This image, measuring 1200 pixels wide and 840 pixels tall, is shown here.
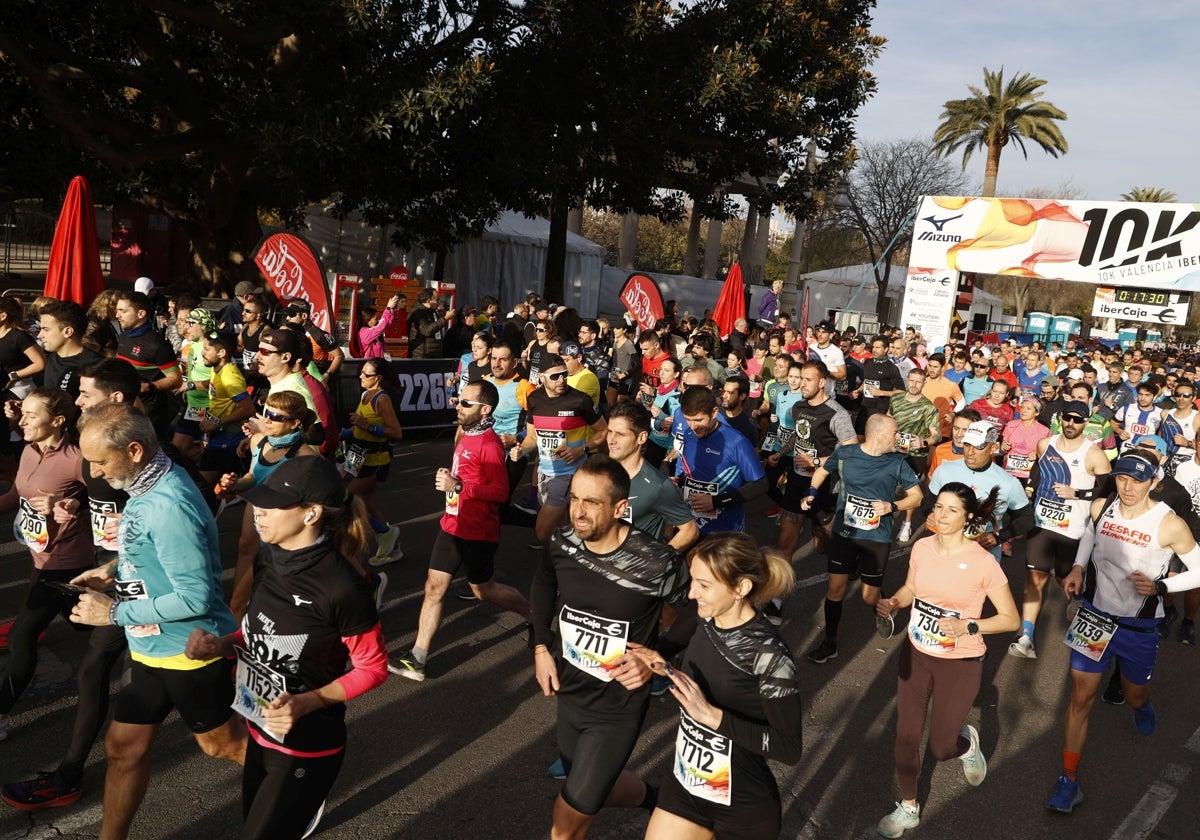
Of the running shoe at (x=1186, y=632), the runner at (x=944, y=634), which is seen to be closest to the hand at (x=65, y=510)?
the runner at (x=944, y=634)

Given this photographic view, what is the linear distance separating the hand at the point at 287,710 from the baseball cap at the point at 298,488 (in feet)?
2.05

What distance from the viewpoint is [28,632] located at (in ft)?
14.8

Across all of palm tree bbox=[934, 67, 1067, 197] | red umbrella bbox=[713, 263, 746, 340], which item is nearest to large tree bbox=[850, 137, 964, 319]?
palm tree bbox=[934, 67, 1067, 197]

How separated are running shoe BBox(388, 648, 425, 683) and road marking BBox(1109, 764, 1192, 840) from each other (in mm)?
3903

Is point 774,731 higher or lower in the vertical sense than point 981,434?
lower

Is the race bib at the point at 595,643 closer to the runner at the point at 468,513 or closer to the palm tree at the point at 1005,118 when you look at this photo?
the runner at the point at 468,513

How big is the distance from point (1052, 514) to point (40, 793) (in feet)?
22.5

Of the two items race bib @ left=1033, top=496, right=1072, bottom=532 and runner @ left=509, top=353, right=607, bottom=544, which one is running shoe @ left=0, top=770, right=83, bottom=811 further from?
race bib @ left=1033, top=496, right=1072, bottom=532

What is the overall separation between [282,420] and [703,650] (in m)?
3.01

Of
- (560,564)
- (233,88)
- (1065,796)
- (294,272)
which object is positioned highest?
(233,88)

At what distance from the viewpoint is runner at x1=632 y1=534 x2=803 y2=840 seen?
322cm

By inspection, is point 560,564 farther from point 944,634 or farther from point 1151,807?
point 1151,807

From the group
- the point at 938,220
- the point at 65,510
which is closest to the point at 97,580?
the point at 65,510

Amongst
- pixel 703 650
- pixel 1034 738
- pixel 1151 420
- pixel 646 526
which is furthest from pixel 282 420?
pixel 1151 420
